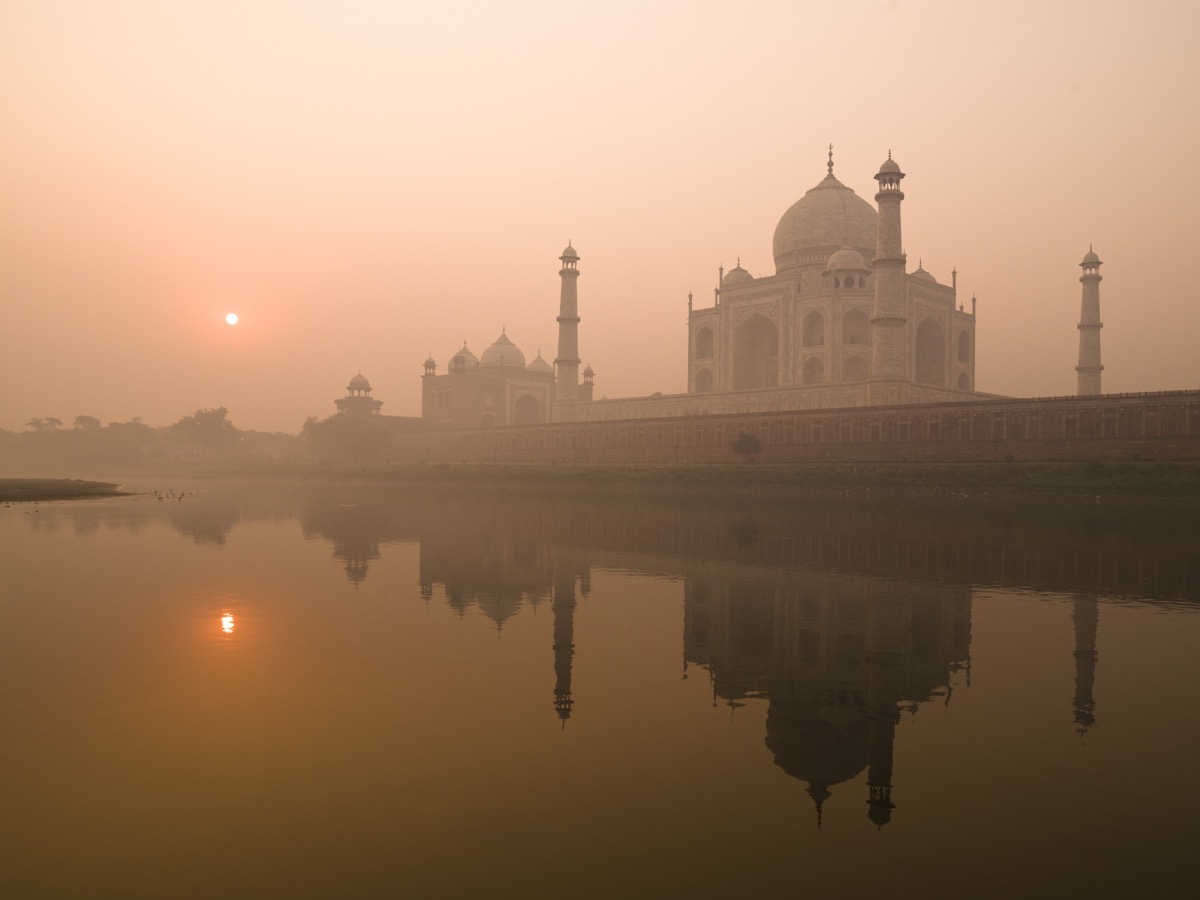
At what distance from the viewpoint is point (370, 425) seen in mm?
65375

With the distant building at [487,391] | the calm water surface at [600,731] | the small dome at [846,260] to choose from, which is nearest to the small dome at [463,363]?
the distant building at [487,391]

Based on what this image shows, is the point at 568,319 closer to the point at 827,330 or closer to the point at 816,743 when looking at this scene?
the point at 827,330

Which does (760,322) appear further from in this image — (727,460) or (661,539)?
(661,539)

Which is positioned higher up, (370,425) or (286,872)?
(370,425)

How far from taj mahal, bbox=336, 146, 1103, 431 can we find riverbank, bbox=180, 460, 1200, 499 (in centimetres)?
702

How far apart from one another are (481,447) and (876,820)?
55316mm

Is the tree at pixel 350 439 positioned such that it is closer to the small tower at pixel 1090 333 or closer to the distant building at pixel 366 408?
the distant building at pixel 366 408

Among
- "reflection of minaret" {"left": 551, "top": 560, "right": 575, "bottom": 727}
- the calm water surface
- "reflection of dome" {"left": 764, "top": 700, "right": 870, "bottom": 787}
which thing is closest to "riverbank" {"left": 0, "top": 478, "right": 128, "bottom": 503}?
the calm water surface

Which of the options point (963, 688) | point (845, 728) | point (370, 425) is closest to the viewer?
point (845, 728)

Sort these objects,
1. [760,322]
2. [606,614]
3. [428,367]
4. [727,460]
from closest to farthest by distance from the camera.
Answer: [606,614] → [727,460] → [760,322] → [428,367]

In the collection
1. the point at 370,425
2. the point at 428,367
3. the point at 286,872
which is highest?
the point at 428,367

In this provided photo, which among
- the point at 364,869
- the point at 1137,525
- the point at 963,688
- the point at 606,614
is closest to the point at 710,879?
the point at 364,869

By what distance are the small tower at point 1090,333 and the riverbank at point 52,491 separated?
44.2 metres

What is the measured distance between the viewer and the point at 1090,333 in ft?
148
